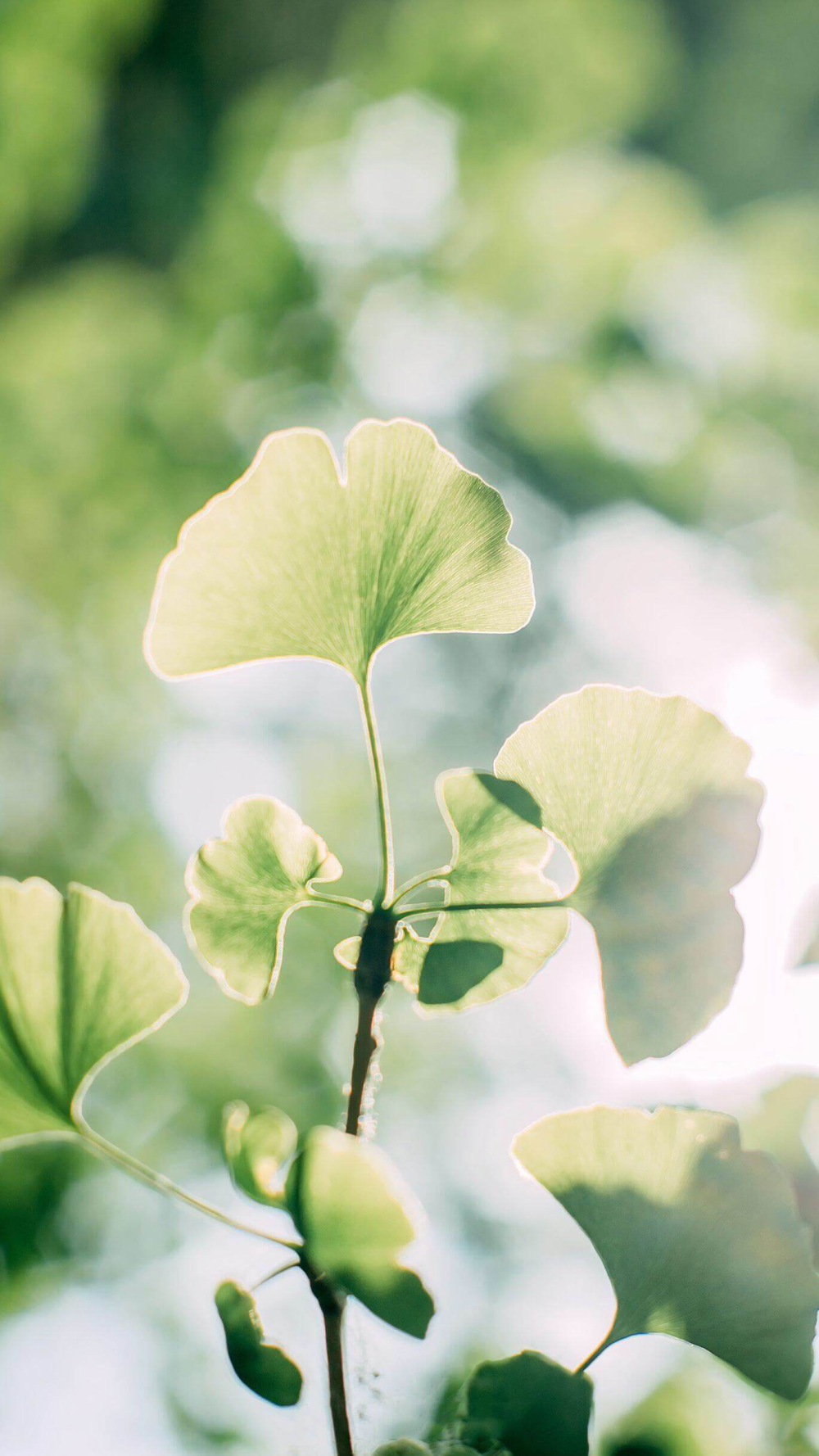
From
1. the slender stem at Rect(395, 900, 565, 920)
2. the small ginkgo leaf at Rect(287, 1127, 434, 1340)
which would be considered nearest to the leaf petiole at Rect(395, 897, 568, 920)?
the slender stem at Rect(395, 900, 565, 920)

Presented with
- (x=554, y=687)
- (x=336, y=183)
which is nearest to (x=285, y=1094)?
(x=554, y=687)

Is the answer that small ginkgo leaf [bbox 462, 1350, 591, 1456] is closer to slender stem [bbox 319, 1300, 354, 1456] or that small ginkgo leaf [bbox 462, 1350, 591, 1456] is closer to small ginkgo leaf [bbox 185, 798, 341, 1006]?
slender stem [bbox 319, 1300, 354, 1456]

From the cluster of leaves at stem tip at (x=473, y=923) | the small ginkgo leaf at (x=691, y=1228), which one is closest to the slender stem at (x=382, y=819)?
the cluster of leaves at stem tip at (x=473, y=923)

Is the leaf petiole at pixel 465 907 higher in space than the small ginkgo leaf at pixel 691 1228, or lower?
higher

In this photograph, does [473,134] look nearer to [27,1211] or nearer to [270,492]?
[270,492]

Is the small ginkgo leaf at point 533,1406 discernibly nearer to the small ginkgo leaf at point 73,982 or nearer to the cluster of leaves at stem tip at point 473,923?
the cluster of leaves at stem tip at point 473,923

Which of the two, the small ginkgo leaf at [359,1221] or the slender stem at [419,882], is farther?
the slender stem at [419,882]
